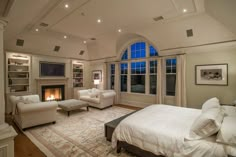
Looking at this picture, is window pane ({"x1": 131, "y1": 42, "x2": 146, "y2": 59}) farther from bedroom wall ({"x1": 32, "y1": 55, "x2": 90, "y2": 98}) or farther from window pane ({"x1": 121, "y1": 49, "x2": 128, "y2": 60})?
bedroom wall ({"x1": 32, "y1": 55, "x2": 90, "y2": 98})

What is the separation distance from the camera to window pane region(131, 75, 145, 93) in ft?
20.6

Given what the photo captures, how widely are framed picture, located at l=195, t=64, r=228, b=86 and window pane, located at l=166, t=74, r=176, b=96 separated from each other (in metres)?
0.92

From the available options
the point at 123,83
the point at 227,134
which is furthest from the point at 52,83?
the point at 227,134

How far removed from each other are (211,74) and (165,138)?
12.8 ft

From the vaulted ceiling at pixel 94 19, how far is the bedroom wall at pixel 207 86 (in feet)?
2.11

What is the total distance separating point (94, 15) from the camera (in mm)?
3686

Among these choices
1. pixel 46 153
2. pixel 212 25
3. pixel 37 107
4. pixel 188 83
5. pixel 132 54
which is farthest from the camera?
pixel 132 54

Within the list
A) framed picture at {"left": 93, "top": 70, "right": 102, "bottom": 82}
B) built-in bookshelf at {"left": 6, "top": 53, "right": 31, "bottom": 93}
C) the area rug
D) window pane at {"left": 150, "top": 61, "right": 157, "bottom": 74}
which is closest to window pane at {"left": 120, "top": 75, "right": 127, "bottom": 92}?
framed picture at {"left": 93, "top": 70, "right": 102, "bottom": 82}

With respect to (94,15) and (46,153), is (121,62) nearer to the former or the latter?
(94,15)

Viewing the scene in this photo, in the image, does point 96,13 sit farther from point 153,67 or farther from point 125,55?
point 153,67

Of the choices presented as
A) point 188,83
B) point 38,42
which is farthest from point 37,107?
point 188,83

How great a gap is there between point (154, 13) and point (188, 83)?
3.09 meters

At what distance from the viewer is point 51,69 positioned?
21.3 ft

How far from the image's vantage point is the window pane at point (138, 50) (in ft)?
20.2
